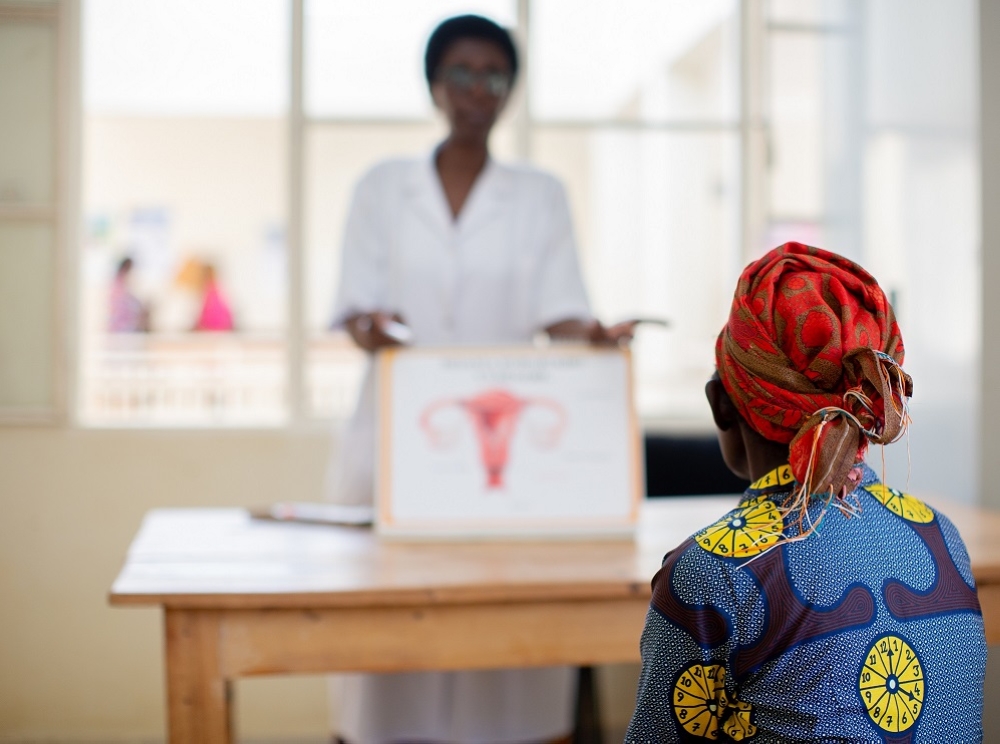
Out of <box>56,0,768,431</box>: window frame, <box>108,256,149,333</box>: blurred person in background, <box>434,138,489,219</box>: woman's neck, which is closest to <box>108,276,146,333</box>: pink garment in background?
<box>108,256,149,333</box>: blurred person in background

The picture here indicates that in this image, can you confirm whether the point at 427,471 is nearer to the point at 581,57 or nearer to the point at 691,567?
the point at 691,567

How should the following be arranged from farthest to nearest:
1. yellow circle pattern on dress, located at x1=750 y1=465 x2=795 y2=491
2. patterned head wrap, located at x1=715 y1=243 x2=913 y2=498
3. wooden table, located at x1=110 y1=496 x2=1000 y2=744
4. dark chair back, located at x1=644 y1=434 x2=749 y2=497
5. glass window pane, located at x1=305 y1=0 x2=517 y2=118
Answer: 1. glass window pane, located at x1=305 y1=0 x2=517 y2=118
2. dark chair back, located at x1=644 y1=434 x2=749 y2=497
3. wooden table, located at x1=110 y1=496 x2=1000 y2=744
4. yellow circle pattern on dress, located at x1=750 y1=465 x2=795 y2=491
5. patterned head wrap, located at x1=715 y1=243 x2=913 y2=498

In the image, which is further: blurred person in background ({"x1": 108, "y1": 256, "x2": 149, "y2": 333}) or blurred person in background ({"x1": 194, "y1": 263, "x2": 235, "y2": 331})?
blurred person in background ({"x1": 194, "y1": 263, "x2": 235, "y2": 331})

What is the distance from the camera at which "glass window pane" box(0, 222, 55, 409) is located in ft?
11.5

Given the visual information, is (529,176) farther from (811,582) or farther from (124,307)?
(124,307)

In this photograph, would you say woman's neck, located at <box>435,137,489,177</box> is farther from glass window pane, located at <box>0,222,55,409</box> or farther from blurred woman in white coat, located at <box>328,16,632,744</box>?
glass window pane, located at <box>0,222,55,409</box>

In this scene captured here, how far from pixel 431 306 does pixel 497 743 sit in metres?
1.05

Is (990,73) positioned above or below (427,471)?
above

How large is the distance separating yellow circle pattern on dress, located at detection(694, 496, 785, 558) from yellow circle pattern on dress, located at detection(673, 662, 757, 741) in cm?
12

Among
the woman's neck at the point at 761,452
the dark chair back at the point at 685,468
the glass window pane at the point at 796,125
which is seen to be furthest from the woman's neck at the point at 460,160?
the woman's neck at the point at 761,452

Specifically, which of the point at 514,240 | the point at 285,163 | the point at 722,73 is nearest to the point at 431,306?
the point at 514,240

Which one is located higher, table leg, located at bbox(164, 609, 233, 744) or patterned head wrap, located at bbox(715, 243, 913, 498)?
patterned head wrap, located at bbox(715, 243, 913, 498)

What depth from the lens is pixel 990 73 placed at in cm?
249

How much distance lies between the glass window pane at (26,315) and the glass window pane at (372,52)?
40.2 inches
